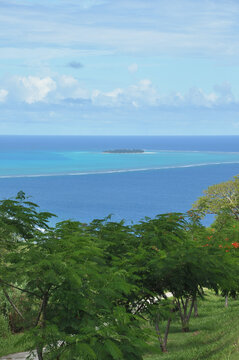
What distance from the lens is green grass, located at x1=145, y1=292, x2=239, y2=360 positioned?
13.0 meters

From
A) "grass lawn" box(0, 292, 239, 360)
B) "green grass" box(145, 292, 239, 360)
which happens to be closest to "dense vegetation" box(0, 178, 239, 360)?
"grass lawn" box(0, 292, 239, 360)

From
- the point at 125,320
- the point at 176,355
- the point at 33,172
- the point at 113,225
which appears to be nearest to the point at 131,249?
the point at 113,225

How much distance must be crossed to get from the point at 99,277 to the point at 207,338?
31.8ft

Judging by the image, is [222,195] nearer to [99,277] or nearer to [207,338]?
[207,338]

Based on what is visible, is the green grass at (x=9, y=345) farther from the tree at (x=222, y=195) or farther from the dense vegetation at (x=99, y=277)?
the tree at (x=222, y=195)

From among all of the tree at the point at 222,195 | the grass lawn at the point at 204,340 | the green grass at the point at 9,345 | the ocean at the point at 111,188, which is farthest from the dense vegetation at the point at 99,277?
the ocean at the point at 111,188

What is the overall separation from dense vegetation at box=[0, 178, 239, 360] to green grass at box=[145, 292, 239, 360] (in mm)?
1006

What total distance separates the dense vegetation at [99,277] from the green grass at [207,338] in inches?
39.6

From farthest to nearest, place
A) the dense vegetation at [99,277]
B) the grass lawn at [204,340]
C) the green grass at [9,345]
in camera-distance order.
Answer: the green grass at [9,345]
the grass lawn at [204,340]
the dense vegetation at [99,277]

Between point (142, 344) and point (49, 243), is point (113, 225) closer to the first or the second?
point (49, 243)

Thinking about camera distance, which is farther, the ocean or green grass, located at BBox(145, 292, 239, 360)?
Answer: the ocean

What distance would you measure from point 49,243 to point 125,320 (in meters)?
2.27

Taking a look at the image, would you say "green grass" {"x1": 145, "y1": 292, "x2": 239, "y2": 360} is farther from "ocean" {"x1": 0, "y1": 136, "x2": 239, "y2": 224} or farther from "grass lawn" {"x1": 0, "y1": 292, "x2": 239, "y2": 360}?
"ocean" {"x1": 0, "y1": 136, "x2": 239, "y2": 224}

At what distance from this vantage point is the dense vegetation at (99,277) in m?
8.73
